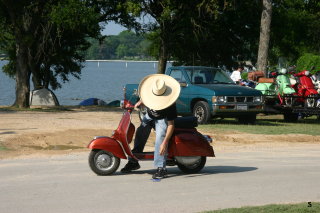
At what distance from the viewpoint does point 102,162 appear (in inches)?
420

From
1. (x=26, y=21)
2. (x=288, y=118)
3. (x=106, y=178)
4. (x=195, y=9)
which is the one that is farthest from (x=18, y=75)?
(x=106, y=178)

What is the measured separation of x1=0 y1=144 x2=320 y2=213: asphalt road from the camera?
8.57 metres

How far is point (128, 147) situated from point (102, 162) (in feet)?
1.43

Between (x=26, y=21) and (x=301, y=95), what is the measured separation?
45.3 ft

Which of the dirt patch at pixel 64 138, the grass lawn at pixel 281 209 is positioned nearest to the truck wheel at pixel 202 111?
the dirt patch at pixel 64 138

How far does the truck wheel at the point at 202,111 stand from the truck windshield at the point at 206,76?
0.80 metres

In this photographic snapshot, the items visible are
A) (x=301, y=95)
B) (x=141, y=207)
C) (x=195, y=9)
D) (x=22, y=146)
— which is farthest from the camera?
(x=195, y=9)

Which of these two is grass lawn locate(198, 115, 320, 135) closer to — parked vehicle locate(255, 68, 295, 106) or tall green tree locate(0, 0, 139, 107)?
parked vehicle locate(255, 68, 295, 106)

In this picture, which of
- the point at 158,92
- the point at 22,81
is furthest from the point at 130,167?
the point at 22,81

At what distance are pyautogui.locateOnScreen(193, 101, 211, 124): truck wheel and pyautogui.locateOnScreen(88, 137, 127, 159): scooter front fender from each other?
10.6m

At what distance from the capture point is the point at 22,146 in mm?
15031

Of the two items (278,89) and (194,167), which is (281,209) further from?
(278,89)

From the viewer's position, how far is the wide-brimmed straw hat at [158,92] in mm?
10148

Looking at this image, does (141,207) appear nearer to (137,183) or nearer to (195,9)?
(137,183)
